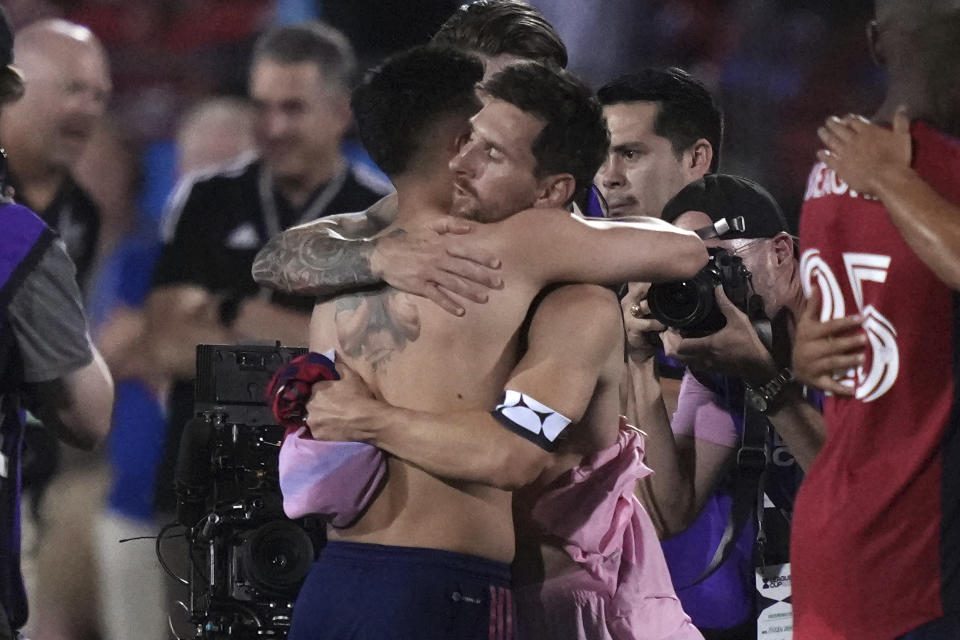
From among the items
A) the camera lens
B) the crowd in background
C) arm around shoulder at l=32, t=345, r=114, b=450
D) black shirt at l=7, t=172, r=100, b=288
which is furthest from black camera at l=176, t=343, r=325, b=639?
arm around shoulder at l=32, t=345, r=114, b=450

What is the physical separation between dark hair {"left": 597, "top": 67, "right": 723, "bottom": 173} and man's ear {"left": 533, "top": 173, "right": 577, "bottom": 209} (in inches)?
68.0

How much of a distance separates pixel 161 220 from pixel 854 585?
3.78m

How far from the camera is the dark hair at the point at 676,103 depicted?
14.1 ft

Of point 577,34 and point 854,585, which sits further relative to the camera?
point 577,34

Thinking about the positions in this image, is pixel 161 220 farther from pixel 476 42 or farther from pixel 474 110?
pixel 474 110

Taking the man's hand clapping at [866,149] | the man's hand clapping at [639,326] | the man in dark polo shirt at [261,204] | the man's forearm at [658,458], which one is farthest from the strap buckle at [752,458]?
the man in dark polo shirt at [261,204]

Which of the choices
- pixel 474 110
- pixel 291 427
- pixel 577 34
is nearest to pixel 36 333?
pixel 291 427

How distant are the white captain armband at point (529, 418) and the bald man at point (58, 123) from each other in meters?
3.22

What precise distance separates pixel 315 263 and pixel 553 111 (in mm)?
576

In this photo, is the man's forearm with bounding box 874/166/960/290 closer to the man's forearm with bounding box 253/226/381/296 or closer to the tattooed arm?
the tattooed arm

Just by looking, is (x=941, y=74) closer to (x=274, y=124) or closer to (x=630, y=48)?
(x=274, y=124)

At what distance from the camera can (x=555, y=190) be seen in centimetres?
265

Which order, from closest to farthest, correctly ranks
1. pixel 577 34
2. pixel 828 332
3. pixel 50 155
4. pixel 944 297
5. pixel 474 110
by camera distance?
pixel 944 297 → pixel 828 332 → pixel 474 110 → pixel 50 155 → pixel 577 34

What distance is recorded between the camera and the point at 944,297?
6.50ft
